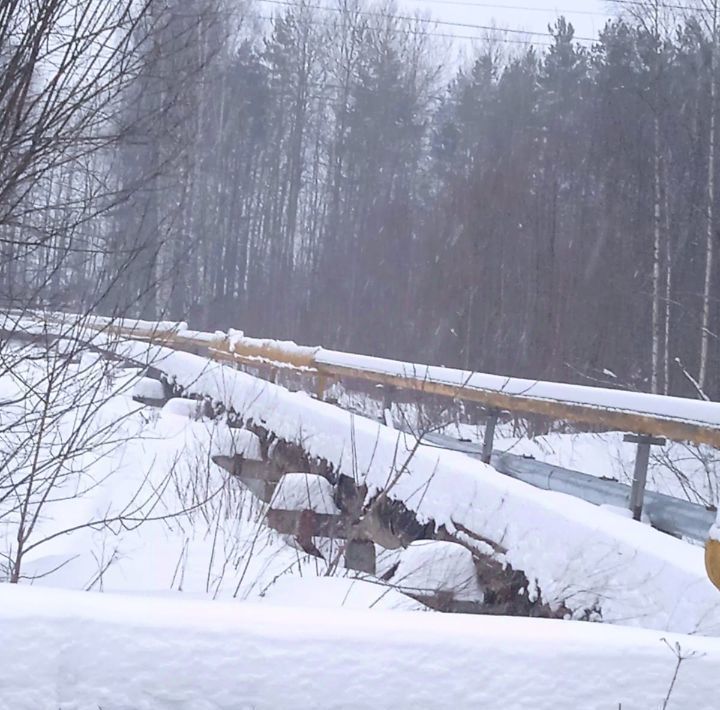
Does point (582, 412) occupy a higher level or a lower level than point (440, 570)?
higher

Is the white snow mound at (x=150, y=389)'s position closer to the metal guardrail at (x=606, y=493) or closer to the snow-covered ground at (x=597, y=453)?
the snow-covered ground at (x=597, y=453)

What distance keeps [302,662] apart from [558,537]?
2.78 metres

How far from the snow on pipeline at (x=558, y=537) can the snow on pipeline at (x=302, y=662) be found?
1.57 m

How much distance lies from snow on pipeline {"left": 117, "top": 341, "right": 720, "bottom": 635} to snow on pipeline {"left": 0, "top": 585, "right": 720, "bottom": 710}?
157 centimetres

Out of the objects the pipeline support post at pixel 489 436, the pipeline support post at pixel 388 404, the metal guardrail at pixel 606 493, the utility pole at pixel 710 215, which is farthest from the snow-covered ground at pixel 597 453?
the utility pole at pixel 710 215

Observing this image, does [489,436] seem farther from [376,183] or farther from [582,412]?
[376,183]

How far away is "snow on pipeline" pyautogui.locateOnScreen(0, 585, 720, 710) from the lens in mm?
2004

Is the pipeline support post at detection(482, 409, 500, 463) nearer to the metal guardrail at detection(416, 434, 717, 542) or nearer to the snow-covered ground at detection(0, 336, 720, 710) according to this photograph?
the metal guardrail at detection(416, 434, 717, 542)

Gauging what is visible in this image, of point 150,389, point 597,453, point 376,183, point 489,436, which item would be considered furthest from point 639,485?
point 376,183

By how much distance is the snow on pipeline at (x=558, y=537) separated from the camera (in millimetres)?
3914

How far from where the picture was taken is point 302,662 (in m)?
2.08

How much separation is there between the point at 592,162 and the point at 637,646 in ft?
93.6

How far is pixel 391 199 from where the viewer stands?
133 ft

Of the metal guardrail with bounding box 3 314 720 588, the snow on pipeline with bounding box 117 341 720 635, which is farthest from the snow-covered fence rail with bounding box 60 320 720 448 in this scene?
the snow on pipeline with bounding box 117 341 720 635
